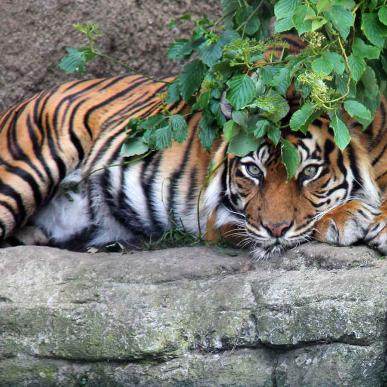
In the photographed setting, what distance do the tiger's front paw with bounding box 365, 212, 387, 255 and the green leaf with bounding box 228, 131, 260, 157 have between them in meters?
0.57

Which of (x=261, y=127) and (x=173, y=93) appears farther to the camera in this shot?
(x=173, y=93)

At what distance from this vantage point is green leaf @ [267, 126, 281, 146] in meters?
4.44

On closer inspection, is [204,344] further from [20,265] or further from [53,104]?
[53,104]

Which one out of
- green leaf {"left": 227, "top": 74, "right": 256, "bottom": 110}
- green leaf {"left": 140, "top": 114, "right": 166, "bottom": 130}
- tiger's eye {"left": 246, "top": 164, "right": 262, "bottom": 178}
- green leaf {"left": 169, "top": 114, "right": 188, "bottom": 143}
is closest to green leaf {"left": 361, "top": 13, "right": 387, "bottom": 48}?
green leaf {"left": 227, "top": 74, "right": 256, "bottom": 110}

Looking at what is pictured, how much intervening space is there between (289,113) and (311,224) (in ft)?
1.59

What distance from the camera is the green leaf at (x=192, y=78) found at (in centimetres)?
484

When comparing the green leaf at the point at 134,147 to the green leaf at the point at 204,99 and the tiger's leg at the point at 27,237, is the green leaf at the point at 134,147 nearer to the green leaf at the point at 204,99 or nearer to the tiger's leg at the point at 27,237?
the green leaf at the point at 204,99

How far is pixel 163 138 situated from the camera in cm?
489

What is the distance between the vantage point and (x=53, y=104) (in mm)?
5691

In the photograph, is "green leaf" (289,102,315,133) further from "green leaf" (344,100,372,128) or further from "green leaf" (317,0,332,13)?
"green leaf" (317,0,332,13)

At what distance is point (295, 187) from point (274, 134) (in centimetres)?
34

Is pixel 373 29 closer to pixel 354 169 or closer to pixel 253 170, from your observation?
pixel 354 169

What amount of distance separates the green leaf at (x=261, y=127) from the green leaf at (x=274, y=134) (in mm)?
19

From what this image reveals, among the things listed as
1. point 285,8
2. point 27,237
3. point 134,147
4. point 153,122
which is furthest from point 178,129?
point 27,237
